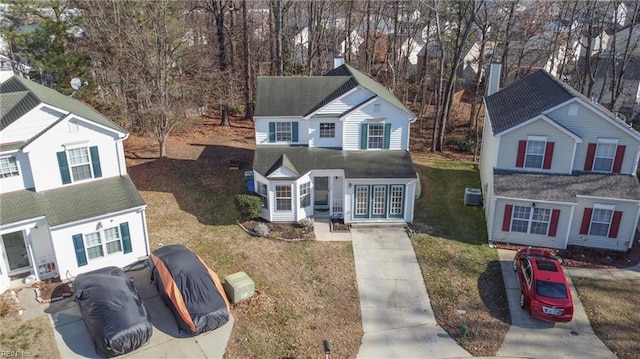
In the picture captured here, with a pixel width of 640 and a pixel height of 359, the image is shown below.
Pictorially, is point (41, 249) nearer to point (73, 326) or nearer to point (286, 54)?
point (73, 326)

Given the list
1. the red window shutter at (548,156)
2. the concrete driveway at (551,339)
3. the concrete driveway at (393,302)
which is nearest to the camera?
the concrete driveway at (551,339)

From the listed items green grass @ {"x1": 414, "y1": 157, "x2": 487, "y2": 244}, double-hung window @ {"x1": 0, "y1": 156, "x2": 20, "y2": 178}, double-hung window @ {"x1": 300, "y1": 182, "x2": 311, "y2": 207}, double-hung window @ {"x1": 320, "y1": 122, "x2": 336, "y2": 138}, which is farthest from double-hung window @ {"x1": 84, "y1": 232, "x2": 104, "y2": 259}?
green grass @ {"x1": 414, "y1": 157, "x2": 487, "y2": 244}

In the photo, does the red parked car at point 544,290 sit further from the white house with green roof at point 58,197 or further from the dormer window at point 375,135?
the white house with green roof at point 58,197

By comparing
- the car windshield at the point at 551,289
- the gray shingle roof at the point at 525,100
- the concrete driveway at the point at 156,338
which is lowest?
the concrete driveway at the point at 156,338

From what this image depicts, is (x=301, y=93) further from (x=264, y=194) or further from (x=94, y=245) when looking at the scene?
(x=94, y=245)

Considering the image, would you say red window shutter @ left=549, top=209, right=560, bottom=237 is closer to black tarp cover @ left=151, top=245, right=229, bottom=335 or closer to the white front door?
black tarp cover @ left=151, top=245, right=229, bottom=335

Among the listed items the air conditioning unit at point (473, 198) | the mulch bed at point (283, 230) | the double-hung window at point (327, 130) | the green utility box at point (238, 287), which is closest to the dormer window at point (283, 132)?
the double-hung window at point (327, 130)

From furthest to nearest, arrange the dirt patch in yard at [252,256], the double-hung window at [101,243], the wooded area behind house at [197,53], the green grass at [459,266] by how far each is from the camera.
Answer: the wooded area behind house at [197,53]
the double-hung window at [101,243]
the green grass at [459,266]
the dirt patch in yard at [252,256]
